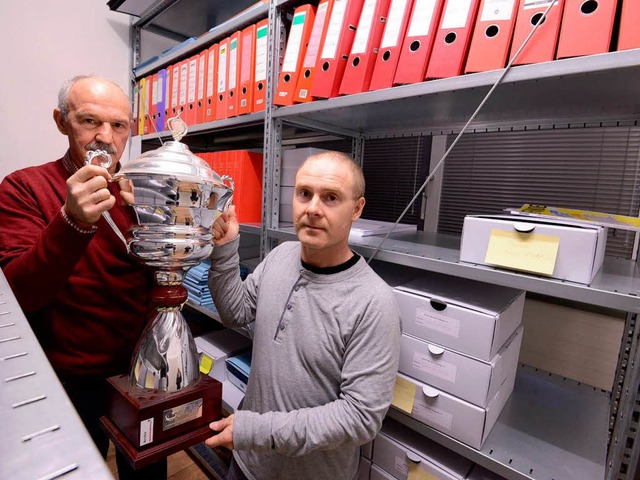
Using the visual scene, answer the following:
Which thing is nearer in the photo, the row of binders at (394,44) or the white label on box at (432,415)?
the row of binders at (394,44)

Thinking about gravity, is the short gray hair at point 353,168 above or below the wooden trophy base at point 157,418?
above

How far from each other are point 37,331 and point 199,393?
57 cm

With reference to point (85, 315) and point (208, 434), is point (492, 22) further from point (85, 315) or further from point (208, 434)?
point (85, 315)

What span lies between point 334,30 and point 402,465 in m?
1.25

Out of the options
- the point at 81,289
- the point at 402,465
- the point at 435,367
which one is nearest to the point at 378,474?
the point at 402,465

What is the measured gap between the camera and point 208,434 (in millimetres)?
665

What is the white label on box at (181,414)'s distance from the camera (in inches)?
23.0

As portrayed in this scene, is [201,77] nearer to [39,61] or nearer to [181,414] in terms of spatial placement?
[39,61]

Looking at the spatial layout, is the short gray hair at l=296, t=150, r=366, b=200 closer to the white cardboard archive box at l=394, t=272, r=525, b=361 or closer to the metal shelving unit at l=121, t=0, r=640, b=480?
the metal shelving unit at l=121, t=0, r=640, b=480

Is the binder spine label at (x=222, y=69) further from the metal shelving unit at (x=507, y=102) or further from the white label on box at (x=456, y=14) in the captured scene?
the white label on box at (x=456, y=14)

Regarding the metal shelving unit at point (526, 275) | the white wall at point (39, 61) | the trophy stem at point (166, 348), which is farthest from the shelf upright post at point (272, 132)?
the white wall at point (39, 61)

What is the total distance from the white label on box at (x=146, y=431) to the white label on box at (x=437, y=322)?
631 mm

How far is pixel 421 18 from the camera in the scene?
85 cm

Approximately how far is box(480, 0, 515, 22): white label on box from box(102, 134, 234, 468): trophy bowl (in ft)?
2.19
